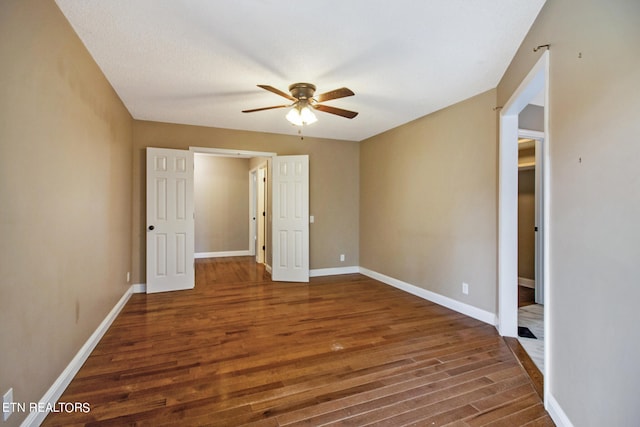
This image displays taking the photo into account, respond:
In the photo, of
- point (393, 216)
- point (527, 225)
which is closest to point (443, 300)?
point (393, 216)

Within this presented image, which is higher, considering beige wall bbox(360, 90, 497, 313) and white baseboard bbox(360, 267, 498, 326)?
beige wall bbox(360, 90, 497, 313)

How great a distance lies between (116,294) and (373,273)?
3.91m

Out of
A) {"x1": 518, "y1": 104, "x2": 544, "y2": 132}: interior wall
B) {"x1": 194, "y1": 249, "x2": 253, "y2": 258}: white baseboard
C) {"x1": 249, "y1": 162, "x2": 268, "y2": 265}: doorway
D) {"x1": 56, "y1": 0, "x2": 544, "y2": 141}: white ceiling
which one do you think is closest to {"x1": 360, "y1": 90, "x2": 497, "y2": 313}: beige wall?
{"x1": 56, "y1": 0, "x2": 544, "y2": 141}: white ceiling

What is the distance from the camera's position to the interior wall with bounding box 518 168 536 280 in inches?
181

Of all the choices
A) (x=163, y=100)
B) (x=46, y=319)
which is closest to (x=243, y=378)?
(x=46, y=319)

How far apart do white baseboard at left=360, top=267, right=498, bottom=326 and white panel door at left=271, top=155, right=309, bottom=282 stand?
4.65 ft

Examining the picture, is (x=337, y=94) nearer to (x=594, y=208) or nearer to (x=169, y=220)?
(x=594, y=208)

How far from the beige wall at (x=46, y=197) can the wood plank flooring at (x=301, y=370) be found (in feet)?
1.38

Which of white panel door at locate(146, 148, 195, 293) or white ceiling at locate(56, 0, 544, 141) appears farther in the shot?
white panel door at locate(146, 148, 195, 293)

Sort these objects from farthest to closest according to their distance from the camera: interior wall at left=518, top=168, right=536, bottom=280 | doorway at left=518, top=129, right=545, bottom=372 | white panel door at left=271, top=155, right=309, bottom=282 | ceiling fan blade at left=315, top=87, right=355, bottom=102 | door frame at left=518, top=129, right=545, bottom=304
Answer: white panel door at left=271, top=155, right=309, bottom=282, interior wall at left=518, top=168, right=536, bottom=280, door frame at left=518, top=129, right=545, bottom=304, doorway at left=518, top=129, right=545, bottom=372, ceiling fan blade at left=315, top=87, right=355, bottom=102

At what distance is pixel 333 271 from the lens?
5613mm

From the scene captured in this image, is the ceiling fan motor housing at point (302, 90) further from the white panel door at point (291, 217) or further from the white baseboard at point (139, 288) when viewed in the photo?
the white baseboard at point (139, 288)

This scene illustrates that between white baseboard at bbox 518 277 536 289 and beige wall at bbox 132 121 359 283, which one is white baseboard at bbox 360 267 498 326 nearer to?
beige wall at bbox 132 121 359 283

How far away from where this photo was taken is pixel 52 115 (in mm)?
1880
